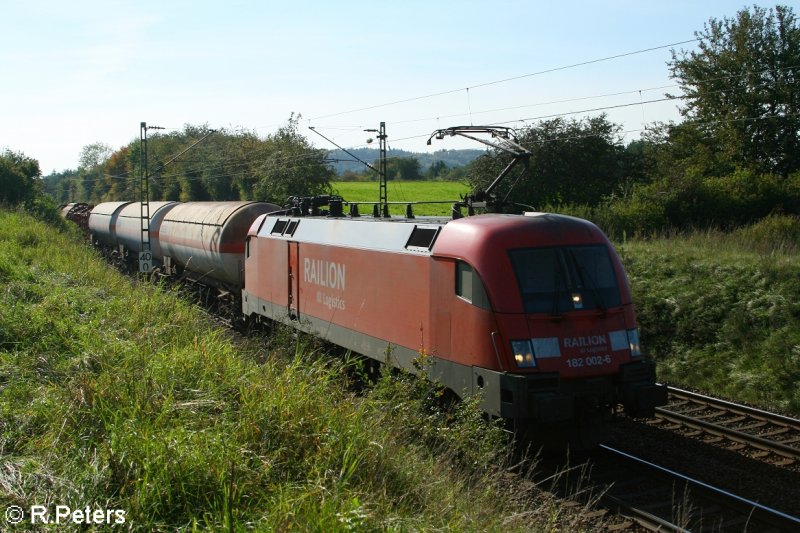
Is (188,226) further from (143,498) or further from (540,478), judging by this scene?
(143,498)

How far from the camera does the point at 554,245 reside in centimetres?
900

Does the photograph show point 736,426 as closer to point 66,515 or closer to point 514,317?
point 514,317

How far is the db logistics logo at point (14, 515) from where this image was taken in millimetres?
4825

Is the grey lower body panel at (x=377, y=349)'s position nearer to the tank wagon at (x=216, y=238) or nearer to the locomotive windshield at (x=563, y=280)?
the locomotive windshield at (x=563, y=280)

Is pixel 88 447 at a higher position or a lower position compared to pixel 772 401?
higher

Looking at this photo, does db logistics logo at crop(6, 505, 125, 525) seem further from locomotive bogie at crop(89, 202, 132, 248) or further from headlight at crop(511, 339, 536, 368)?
locomotive bogie at crop(89, 202, 132, 248)

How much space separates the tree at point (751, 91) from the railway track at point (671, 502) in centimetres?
2342

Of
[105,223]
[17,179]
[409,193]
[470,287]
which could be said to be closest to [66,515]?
[470,287]

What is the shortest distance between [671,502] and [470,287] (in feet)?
10.3

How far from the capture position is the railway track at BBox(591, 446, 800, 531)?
7203 mm

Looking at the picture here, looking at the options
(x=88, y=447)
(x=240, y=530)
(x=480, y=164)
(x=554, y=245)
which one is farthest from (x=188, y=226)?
(x=240, y=530)

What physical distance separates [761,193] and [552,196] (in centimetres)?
867

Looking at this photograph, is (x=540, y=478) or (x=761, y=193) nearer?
(x=540, y=478)

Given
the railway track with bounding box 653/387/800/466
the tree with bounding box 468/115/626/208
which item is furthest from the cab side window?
the tree with bounding box 468/115/626/208
